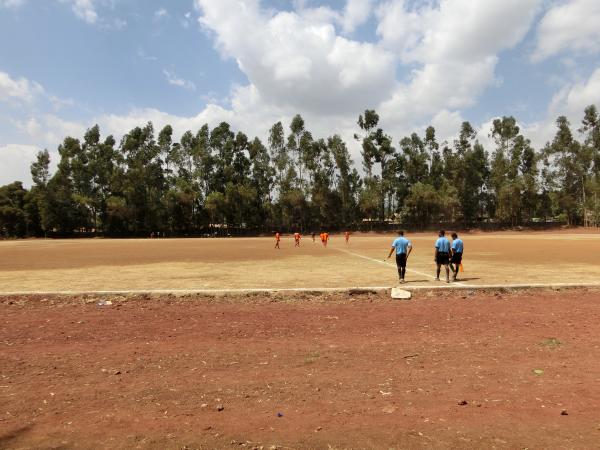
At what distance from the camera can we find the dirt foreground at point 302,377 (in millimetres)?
4305

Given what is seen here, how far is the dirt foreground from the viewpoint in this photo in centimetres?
430

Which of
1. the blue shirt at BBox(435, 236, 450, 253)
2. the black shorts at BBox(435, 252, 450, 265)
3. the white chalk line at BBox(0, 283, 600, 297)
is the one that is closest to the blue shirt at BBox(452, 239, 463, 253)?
the blue shirt at BBox(435, 236, 450, 253)

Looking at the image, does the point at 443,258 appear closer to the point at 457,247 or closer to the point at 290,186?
the point at 457,247

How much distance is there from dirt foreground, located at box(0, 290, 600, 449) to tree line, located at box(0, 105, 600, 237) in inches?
2909

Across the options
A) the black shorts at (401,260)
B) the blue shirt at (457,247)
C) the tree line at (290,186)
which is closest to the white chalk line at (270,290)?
the black shorts at (401,260)

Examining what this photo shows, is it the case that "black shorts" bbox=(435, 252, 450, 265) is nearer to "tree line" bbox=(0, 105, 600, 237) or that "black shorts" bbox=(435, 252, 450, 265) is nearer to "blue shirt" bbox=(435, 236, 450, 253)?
"blue shirt" bbox=(435, 236, 450, 253)

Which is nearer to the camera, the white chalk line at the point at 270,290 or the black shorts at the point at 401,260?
the white chalk line at the point at 270,290

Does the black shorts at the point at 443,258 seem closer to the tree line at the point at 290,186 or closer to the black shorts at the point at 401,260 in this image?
the black shorts at the point at 401,260

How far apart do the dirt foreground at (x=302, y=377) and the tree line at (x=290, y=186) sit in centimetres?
7390

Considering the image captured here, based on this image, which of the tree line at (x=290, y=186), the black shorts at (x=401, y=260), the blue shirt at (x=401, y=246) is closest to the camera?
the black shorts at (x=401, y=260)

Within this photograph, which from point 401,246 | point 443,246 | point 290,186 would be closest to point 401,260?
point 401,246

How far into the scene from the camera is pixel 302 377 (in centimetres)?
581

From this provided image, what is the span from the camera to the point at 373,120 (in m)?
93.1

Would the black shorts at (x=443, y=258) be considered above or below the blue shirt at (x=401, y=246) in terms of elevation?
below
